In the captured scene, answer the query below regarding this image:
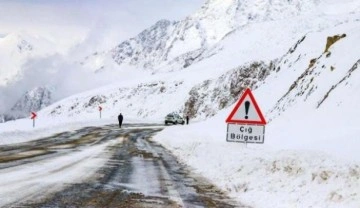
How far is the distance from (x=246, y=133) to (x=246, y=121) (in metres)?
0.36

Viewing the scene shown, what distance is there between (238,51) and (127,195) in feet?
462

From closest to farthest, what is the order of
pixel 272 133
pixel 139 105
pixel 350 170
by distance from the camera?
pixel 350 170, pixel 272 133, pixel 139 105

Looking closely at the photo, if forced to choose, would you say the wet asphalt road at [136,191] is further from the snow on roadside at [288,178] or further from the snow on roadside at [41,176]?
the snow on roadside at [288,178]

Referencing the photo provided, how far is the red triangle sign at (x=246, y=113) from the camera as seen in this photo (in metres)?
14.6

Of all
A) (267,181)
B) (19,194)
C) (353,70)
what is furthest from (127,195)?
(353,70)

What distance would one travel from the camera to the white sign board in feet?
48.4

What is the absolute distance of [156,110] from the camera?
390 ft

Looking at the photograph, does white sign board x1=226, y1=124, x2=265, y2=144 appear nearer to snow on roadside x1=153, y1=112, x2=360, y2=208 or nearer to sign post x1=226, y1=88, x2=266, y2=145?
sign post x1=226, y1=88, x2=266, y2=145

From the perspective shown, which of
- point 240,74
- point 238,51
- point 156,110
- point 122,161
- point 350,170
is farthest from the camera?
point 238,51

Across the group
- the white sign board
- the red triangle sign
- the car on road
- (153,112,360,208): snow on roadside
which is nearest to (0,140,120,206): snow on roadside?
(153,112,360,208): snow on roadside

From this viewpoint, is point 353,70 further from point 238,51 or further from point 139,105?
point 238,51

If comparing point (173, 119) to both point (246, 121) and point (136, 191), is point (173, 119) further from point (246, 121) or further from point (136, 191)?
point (136, 191)

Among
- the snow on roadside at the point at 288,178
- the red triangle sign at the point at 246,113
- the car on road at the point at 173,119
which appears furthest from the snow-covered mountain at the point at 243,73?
the snow on roadside at the point at 288,178

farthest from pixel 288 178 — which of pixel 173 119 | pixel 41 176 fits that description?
pixel 173 119
